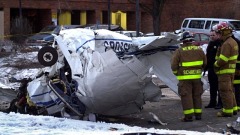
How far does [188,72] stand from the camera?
9297 mm

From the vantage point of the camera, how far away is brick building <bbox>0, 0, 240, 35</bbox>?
4059cm

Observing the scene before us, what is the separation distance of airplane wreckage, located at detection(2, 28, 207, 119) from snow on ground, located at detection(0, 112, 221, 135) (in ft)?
2.17

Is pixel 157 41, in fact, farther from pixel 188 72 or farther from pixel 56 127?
pixel 56 127

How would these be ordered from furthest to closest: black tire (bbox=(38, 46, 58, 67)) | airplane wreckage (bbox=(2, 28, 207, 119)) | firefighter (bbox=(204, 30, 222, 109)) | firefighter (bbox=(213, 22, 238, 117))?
firefighter (bbox=(204, 30, 222, 109)) → black tire (bbox=(38, 46, 58, 67)) → firefighter (bbox=(213, 22, 238, 117)) → airplane wreckage (bbox=(2, 28, 207, 119))

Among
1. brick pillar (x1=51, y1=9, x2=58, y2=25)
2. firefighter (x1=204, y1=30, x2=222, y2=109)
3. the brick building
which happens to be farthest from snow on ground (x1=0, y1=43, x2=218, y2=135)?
brick pillar (x1=51, y1=9, x2=58, y2=25)

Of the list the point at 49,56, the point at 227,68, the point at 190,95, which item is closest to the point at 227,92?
the point at 227,68

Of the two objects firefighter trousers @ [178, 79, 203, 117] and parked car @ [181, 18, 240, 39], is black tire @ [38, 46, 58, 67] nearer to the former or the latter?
firefighter trousers @ [178, 79, 203, 117]

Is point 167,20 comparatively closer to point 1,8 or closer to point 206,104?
point 1,8

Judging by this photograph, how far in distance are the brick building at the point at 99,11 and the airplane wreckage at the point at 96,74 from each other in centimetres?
2939

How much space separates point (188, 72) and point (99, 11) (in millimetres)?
36251

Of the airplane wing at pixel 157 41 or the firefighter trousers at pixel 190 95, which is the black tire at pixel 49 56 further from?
the firefighter trousers at pixel 190 95

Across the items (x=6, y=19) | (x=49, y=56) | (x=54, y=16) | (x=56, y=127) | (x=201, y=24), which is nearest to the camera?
(x=56, y=127)

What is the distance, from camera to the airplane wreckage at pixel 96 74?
905 centimetres

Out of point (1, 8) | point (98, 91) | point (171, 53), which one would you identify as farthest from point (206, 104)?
point (1, 8)
